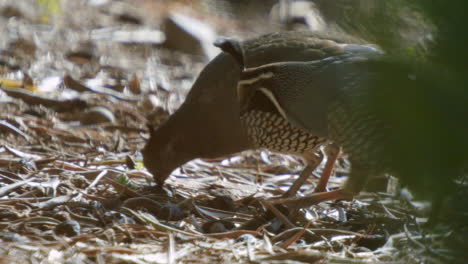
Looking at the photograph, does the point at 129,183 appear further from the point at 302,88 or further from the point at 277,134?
the point at 302,88

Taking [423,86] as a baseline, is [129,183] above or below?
below

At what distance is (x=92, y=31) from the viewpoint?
31.7ft

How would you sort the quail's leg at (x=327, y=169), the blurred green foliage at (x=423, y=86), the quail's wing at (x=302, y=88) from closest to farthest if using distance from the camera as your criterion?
1. the blurred green foliage at (x=423, y=86)
2. the quail's wing at (x=302, y=88)
3. the quail's leg at (x=327, y=169)

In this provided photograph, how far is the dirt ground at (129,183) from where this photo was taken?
128 inches

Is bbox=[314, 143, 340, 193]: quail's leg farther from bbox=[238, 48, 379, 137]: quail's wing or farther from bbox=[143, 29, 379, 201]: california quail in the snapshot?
bbox=[238, 48, 379, 137]: quail's wing

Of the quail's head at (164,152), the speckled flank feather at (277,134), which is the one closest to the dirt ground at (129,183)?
the quail's head at (164,152)

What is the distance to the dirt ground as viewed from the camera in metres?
3.24

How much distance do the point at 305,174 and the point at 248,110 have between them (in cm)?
75

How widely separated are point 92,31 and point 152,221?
650 centimetres

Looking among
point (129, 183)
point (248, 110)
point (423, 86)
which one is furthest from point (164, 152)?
point (423, 86)

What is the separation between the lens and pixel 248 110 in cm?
456

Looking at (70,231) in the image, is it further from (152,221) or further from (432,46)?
(432,46)

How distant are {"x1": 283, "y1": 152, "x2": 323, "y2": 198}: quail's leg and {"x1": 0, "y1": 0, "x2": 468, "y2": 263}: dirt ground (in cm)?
25

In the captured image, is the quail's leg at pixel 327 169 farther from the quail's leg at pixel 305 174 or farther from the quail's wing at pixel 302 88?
the quail's wing at pixel 302 88
